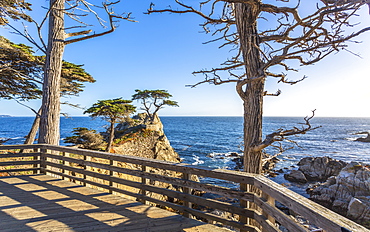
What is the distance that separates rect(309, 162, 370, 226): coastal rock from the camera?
1020 centimetres

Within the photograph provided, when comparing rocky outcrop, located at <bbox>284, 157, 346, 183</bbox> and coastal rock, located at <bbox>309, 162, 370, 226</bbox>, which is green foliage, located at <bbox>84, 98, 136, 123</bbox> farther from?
rocky outcrop, located at <bbox>284, 157, 346, 183</bbox>

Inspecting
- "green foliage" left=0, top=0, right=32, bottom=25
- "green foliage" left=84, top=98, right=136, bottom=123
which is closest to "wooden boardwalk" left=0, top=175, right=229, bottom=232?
"green foliage" left=0, top=0, right=32, bottom=25

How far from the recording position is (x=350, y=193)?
474 inches

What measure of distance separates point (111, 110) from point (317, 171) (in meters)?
18.6

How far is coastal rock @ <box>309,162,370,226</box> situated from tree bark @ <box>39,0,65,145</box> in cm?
1358

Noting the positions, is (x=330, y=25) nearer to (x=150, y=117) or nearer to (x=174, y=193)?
(x=174, y=193)

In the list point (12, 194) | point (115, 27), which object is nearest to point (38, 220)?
point (12, 194)

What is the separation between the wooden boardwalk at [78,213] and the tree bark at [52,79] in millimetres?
2063

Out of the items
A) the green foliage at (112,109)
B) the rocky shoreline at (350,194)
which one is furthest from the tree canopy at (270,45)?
the green foliage at (112,109)

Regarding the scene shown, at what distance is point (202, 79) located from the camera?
5.15 metres

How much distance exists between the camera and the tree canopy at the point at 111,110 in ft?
48.9

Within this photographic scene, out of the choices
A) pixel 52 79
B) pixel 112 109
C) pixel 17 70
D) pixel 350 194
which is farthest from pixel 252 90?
pixel 112 109

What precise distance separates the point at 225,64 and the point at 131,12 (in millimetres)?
3300

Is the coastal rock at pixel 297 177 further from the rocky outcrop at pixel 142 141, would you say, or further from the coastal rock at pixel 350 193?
the rocky outcrop at pixel 142 141
